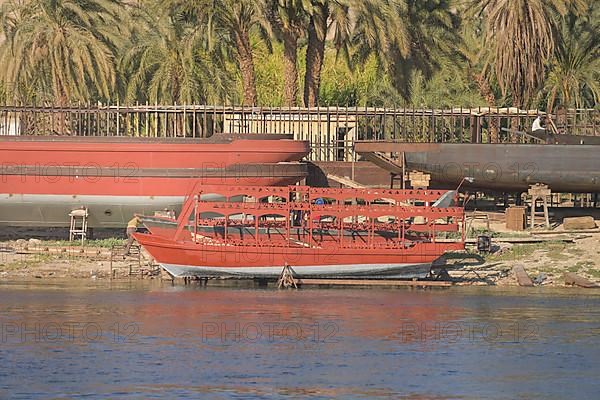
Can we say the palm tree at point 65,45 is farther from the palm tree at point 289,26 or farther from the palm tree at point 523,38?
the palm tree at point 523,38

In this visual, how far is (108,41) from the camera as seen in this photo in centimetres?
4806

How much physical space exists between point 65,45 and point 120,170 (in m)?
10.5

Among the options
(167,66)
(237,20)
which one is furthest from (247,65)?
(167,66)

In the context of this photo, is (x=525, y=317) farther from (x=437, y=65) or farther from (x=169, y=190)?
(x=437, y=65)

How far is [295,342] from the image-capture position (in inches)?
1036

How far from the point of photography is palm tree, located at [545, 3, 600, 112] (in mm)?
52844

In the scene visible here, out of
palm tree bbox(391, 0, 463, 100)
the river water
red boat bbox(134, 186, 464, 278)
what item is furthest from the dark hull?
palm tree bbox(391, 0, 463, 100)

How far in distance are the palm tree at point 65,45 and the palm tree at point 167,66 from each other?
249 cm

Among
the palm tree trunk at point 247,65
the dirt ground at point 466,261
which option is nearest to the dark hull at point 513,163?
the dirt ground at point 466,261

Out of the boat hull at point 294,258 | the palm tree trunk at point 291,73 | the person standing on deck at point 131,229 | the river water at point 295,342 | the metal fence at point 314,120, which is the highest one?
the palm tree trunk at point 291,73

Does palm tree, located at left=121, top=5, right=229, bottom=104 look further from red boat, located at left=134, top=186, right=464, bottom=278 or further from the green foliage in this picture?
red boat, located at left=134, top=186, right=464, bottom=278

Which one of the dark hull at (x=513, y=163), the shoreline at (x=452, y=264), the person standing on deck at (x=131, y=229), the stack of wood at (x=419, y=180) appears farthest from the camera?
the dark hull at (x=513, y=163)

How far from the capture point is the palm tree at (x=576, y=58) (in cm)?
5284

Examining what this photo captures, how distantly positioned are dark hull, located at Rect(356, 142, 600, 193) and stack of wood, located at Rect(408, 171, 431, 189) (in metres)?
0.33
